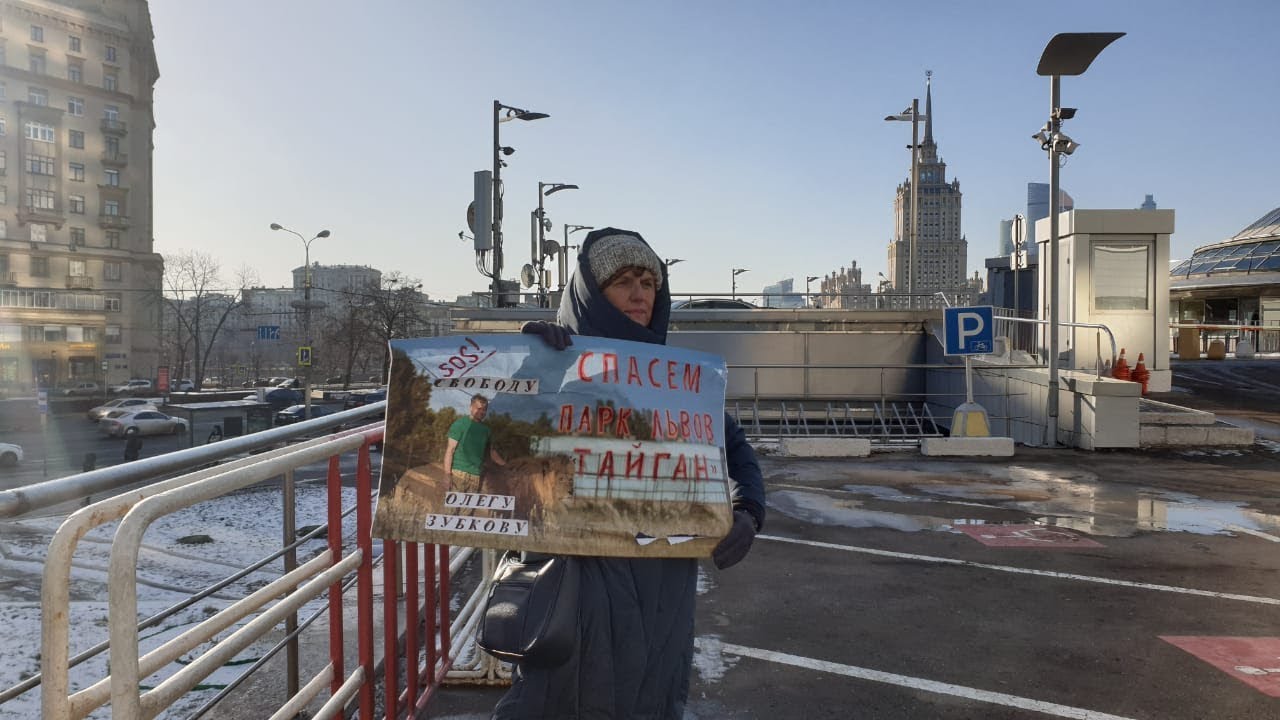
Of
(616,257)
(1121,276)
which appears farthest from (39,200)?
(616,257)

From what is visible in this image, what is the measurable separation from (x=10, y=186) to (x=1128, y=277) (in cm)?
8373

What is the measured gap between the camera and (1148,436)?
13.7 m

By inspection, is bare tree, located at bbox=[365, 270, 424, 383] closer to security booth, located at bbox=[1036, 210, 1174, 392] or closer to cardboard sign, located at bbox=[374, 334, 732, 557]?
security booth, located at bbox=[1036, 210, 1174, 392]

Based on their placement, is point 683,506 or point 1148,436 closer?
point 683,506

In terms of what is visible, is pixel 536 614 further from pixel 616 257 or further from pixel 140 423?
pixel 140 423

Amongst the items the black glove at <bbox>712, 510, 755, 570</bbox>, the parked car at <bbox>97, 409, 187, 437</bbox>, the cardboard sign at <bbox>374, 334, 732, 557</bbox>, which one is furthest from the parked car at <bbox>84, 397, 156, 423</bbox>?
the black glove at <bbox>712, 510, 755, 570</bbox>

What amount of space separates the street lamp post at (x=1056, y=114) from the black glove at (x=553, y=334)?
44.2 ft

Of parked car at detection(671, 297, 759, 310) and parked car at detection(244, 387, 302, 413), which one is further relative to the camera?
parked car at detection(244, 387, 302, 413)

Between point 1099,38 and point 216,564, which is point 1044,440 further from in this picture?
point 216,564

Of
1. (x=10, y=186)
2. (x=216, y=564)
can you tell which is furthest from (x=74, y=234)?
(x=216, y=564)

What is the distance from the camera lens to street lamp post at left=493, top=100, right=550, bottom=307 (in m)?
21.7

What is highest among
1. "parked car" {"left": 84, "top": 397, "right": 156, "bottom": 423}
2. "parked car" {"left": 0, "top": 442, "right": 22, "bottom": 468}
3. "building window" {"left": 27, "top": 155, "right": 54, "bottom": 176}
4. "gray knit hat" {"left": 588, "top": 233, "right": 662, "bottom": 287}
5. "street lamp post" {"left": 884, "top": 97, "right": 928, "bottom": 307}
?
"building window" {"left": 27, "top": 155, "right": 54, "bottom": 176}

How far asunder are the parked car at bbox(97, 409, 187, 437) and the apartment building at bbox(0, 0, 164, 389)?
103 feet

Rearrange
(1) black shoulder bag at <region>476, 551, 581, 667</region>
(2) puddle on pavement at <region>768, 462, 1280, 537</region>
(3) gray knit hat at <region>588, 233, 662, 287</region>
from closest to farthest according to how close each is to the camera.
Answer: (1) black shoulder bag at <region>476, 551, 581, 667</region> → (3) gray knit hat at <region>588, 233, 662, 287</region> → (2) puddle on pavement at <region>768, 462, 1280, 537</region>
